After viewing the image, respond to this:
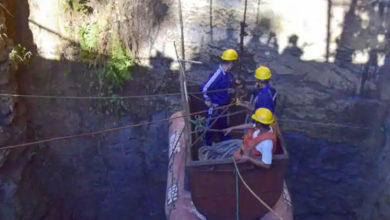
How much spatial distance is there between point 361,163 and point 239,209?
3.95 metres

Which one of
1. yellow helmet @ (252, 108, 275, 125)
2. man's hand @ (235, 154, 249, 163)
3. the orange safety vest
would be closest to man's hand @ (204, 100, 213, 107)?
the orange safety vest

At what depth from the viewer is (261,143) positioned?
4.65 meters

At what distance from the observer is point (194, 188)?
15.8ft

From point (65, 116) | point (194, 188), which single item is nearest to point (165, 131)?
point (65, 116)

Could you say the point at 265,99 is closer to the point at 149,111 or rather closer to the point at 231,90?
the point at 231,90

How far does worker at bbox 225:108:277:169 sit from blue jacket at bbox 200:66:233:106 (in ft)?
4.44

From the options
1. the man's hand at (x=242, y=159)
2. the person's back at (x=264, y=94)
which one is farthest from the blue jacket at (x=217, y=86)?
the man's hand at (x=242, y=159)

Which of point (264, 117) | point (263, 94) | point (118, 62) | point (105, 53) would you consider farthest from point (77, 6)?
point (264, 117)

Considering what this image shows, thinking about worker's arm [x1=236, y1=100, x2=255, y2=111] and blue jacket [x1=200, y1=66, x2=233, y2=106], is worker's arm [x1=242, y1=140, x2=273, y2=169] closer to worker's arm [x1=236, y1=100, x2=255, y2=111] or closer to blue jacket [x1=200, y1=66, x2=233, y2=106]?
worker's arm [x1=236, y1=100, x2=255, y2=111]

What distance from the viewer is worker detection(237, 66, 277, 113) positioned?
5535 mm

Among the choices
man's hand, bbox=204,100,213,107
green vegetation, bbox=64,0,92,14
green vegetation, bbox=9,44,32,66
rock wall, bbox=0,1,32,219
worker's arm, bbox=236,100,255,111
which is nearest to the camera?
worker's arm, bbox=236,100,255,111

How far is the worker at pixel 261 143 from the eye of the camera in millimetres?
4602

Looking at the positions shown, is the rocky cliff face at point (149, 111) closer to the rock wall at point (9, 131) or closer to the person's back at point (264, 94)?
the rock wall at point (9, 131)

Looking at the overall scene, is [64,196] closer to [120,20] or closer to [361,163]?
[120,20]
